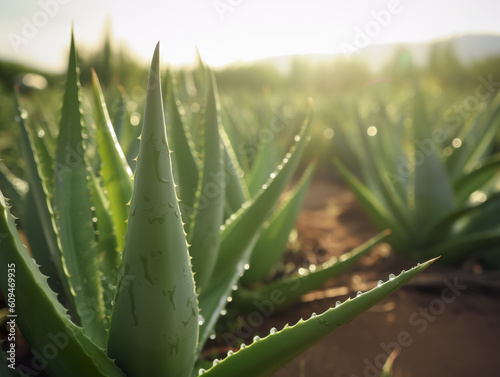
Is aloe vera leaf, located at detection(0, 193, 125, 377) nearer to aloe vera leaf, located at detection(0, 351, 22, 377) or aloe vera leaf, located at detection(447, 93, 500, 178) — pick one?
aloe vera leaf, located at detection(0, 351, 22, 377)

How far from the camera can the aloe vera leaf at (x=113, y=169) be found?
2.60ft

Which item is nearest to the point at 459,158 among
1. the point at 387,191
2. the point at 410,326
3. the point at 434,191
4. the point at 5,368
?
the point at 434,191

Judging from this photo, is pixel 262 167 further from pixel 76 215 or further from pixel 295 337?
pixel 295 337

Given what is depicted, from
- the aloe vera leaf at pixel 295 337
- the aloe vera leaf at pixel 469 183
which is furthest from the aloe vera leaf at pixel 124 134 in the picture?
the aloe vera leaf at pixel 469 183

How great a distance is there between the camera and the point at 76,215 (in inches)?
32.7

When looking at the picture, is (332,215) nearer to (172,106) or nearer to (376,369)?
(376,369)

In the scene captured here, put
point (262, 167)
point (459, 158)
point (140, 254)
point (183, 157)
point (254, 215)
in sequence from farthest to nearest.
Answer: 1. point (459, 158)
2. point (262, 167)
3. point (183, 157)
4. point (254, 215)
5. point (140, 254)

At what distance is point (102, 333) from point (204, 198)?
0.36 m

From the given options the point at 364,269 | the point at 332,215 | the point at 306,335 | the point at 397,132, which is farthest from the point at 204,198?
the point at 332,215

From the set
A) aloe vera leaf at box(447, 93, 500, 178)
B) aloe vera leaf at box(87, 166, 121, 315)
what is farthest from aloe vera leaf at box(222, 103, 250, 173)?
aloe vera leaf at box(447, 93, 500, 178)

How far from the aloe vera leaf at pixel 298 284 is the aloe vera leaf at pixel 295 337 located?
551 millimetres

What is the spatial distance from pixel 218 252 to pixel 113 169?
1.11ft

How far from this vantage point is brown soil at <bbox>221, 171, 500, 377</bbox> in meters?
1.19

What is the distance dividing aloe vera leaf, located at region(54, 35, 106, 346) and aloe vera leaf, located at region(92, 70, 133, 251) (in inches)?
1.8
